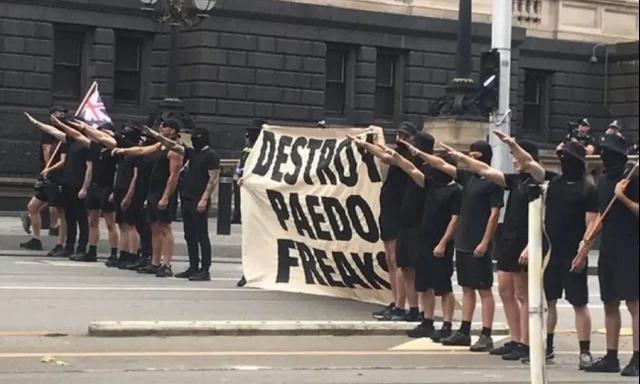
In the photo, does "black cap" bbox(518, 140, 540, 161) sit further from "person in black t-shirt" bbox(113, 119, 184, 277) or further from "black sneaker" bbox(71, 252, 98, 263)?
"black sneaker" bbox(71, 252, 98, 263)

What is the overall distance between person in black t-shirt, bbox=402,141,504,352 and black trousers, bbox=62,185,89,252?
315 inches

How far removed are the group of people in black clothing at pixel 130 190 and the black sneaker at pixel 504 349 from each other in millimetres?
5465

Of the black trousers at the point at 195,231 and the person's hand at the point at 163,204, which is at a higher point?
the person's hand at the point at 163,204

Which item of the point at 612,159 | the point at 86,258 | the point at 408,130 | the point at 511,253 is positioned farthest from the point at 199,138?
the point at 612,159

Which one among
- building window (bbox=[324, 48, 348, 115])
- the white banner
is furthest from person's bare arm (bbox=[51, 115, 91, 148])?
building window (bbox=[324, 48, 348, 115])

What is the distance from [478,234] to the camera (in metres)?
11.5

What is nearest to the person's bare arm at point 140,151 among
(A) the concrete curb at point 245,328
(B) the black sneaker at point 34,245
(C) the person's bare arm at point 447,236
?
(B) the black sneaker at point 34,245

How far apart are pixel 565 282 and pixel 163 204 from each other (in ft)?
22.2

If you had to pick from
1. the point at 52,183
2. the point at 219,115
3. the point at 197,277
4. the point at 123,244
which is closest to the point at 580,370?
the point at 197,277

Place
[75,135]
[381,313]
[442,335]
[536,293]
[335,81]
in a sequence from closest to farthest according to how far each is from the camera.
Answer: [536,293] < [442,335] < [381,313] < [75,135] < [335,81]

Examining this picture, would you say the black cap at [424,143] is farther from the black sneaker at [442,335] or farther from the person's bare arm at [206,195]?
the person's bare arm at [206,195]

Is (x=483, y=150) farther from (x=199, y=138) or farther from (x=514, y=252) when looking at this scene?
(x=199, y=138)

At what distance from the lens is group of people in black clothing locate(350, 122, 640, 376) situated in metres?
10.4

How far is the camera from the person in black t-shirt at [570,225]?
407 inches
